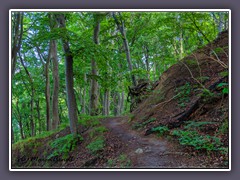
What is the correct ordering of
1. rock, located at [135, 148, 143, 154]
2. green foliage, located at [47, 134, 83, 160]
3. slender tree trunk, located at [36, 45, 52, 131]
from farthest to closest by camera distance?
slender tree trunk, located at [36, 45, 52, 131], green foliage, located at [47, 134, 83, 160], rock, located at [135, 148, 143, 154]

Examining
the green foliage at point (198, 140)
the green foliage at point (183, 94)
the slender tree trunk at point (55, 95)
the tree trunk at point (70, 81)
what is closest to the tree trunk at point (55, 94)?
the slender tree trunk at point (55, 95)

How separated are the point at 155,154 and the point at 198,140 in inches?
35.3

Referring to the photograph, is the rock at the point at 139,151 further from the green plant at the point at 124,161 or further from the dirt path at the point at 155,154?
the green plant at the point at 124,161

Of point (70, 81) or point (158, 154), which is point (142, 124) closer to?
point (158, 154)

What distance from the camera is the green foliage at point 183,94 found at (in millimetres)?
6388

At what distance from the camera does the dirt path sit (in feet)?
12.9

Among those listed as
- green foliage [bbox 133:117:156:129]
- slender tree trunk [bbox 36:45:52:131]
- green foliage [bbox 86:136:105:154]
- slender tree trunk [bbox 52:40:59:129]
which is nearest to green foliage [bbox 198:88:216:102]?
green foliage [bbox 133:117:156:129]

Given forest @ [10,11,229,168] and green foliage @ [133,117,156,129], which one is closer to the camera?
forest @ [10,11,229,168]

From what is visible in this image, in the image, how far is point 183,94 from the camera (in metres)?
6.71

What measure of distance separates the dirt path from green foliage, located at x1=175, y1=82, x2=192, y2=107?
1592 mm

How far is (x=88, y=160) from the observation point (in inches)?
197

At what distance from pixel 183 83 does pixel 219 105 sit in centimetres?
215

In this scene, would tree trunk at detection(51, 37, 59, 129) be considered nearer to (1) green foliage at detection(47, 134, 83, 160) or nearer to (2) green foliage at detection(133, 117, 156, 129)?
(1) green foliage at detection(47, 134, 83, 160)
